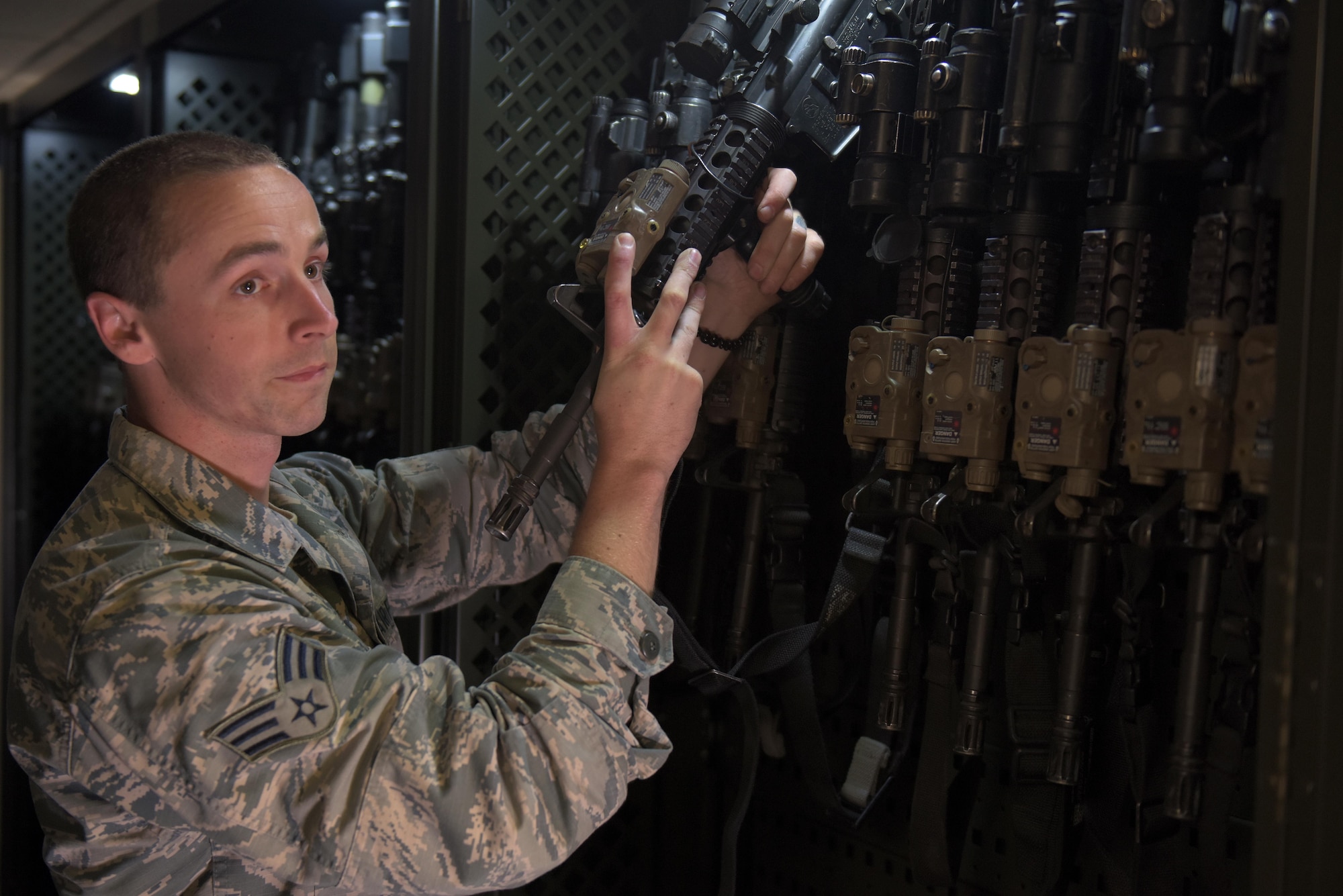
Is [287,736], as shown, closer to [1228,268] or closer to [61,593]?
[61,593]

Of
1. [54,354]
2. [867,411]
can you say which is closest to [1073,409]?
[867,411]

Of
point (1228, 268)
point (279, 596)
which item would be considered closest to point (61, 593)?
point (279, 596)

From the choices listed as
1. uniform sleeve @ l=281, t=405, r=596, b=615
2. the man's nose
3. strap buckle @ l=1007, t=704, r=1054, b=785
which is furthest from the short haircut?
strap buckle @ l=1007, t=704, r=1054, b=785

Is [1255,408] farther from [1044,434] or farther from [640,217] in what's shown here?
[640,217]

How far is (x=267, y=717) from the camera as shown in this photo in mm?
1022

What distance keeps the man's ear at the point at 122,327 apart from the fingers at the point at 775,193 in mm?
755

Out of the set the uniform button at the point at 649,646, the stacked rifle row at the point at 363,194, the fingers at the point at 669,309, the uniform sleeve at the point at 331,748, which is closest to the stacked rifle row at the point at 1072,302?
the fingers at the point at 669,309

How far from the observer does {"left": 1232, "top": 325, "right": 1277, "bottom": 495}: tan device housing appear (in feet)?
3.41

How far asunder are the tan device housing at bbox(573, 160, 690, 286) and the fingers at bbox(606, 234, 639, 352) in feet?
0.16

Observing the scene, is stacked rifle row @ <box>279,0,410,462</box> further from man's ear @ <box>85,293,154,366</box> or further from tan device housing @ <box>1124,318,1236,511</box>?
tan device housing @ <box>1124,318,1236,511</box>

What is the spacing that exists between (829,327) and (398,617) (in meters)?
0.91

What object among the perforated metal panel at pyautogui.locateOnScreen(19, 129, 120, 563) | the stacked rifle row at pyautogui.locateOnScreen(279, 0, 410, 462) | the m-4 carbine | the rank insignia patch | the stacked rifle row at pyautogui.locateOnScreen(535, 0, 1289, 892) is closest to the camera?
the rank insignia patch

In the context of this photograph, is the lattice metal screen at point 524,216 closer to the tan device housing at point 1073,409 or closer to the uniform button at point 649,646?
the uniform button at point 649,646

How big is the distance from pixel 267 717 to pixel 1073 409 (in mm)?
882
